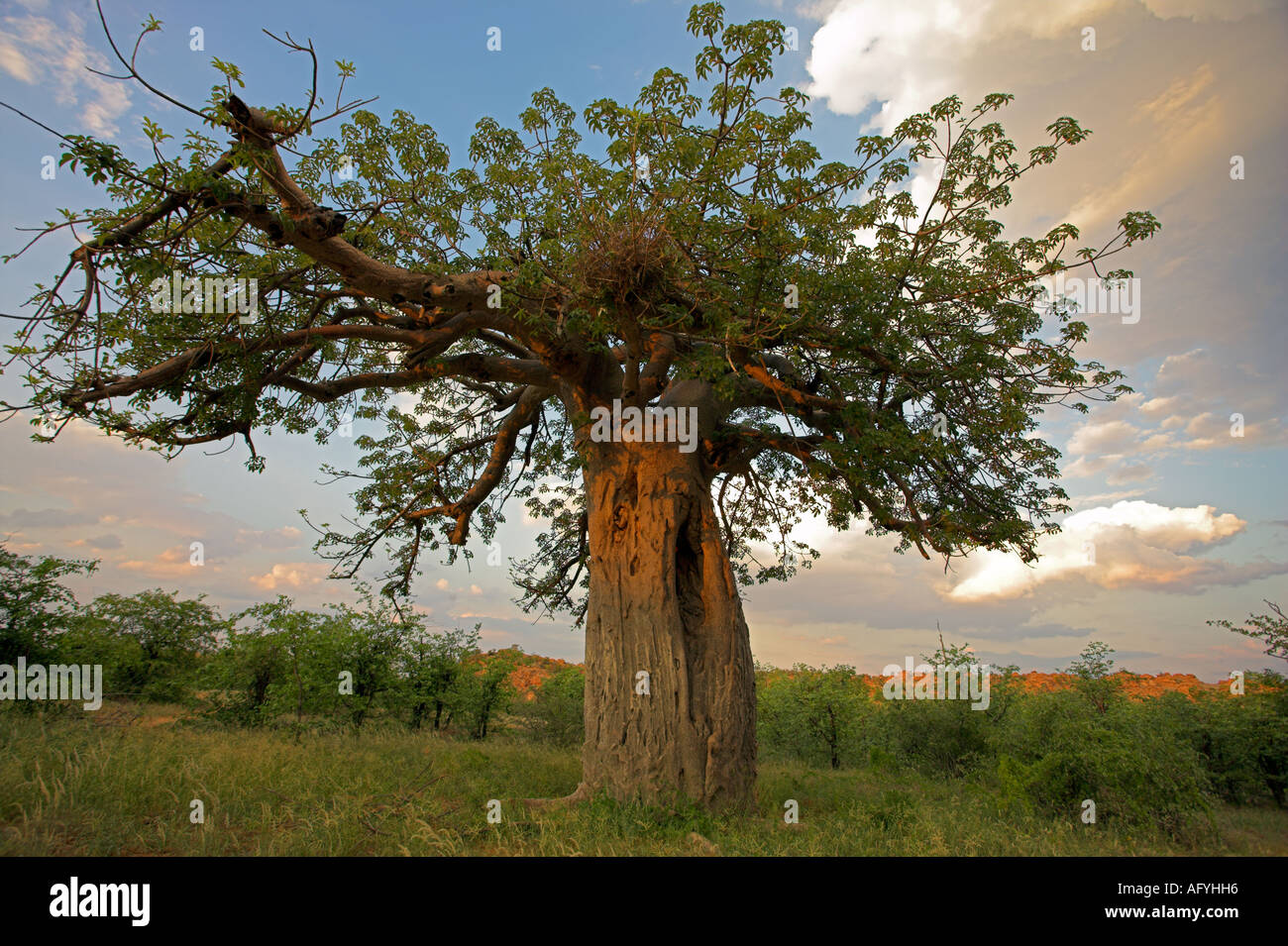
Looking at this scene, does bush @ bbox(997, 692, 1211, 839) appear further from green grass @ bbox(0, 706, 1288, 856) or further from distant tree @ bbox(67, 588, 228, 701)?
distant tree @ bbox(67, 588, 228, 701)

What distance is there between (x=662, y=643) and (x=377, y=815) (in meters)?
3.39

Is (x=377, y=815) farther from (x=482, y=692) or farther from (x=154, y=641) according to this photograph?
(x=154, y=641)

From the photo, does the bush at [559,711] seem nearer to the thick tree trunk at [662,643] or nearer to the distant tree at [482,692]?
the distant tree at [482,692]

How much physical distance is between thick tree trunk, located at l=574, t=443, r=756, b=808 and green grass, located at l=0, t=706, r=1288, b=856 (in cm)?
54

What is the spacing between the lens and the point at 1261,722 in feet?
34.8

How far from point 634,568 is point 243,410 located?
4.62 metres

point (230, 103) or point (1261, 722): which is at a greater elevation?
point (230, 103)

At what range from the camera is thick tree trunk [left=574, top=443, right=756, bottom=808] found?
287 inches

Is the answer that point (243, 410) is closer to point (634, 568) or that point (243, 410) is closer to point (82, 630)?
point (634, 568)

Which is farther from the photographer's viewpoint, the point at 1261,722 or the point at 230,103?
the point at 1261,722

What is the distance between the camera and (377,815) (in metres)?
5.41
